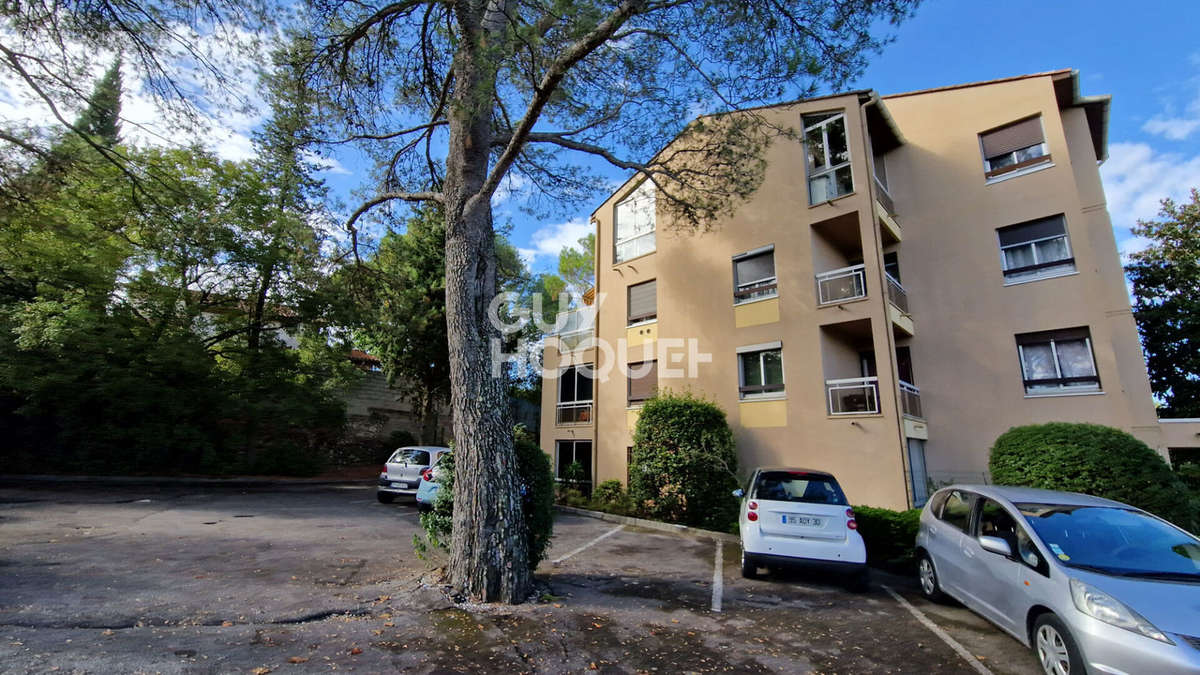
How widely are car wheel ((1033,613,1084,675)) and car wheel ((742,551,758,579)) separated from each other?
10.3 ft

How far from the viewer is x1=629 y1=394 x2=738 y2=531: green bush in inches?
460

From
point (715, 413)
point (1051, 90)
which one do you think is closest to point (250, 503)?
point (715, 413)

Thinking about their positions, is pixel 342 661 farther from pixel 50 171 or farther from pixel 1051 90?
pixel 1051 90

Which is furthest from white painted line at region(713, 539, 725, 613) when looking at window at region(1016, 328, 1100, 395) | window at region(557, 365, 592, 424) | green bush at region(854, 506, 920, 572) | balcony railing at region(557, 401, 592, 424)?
window at region(557, 365, 592, 424)

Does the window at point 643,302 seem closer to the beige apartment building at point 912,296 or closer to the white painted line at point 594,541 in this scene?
the beige apartment building at point 912,296

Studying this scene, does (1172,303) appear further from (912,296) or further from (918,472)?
(918,472)

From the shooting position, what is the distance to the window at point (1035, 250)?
11.1 m

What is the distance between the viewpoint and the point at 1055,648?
12.7 ft

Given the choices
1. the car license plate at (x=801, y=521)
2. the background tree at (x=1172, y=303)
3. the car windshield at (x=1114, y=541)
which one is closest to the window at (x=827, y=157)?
the car license plate at (x=801, y=521)

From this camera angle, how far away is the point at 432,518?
19.6 ft

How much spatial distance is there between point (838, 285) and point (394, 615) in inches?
447

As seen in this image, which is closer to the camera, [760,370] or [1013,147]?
[1013,147]

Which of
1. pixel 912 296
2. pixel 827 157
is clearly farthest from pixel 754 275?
pixel 912 296

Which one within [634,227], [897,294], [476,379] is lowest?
[476,379]
